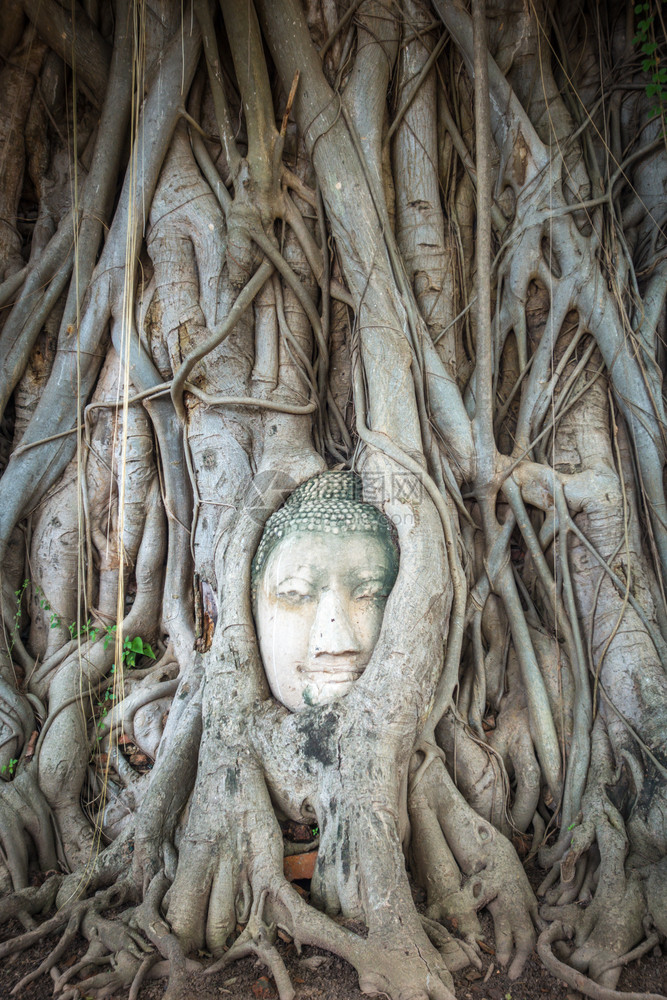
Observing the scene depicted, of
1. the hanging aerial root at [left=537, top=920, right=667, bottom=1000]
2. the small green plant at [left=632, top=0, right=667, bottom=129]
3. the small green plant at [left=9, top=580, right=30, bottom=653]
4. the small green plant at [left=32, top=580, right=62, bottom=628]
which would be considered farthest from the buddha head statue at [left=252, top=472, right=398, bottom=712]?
the small green plant at [left=632, top=0, right=667, bottom=129]

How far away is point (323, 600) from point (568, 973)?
1167 millimetres

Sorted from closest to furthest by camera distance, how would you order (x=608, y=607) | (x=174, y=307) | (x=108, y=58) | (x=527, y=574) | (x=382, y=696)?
(x=382, y=696) < (x=608, y=607) < (x=527, y=574) < (x=174, y=307) < (x=108, y=58)

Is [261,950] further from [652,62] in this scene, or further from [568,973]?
[652,62]

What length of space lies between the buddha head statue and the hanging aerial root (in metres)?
0.85

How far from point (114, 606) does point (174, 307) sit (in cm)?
134

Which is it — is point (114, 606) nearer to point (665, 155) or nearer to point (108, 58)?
point (108, 58)

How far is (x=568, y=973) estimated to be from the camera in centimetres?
173

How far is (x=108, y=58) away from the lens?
351cm

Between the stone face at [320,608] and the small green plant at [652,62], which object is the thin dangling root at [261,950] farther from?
the small green plant at [652,62]

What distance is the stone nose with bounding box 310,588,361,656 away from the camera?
217 cm

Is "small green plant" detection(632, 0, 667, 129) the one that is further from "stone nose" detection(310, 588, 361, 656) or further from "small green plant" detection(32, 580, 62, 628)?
"small green plant" detection(32, 580, 62, 628)


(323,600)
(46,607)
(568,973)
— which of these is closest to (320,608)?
(323,600)

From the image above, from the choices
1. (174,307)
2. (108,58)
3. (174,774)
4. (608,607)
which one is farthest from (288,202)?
(174,774)

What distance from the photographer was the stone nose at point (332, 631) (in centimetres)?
217
